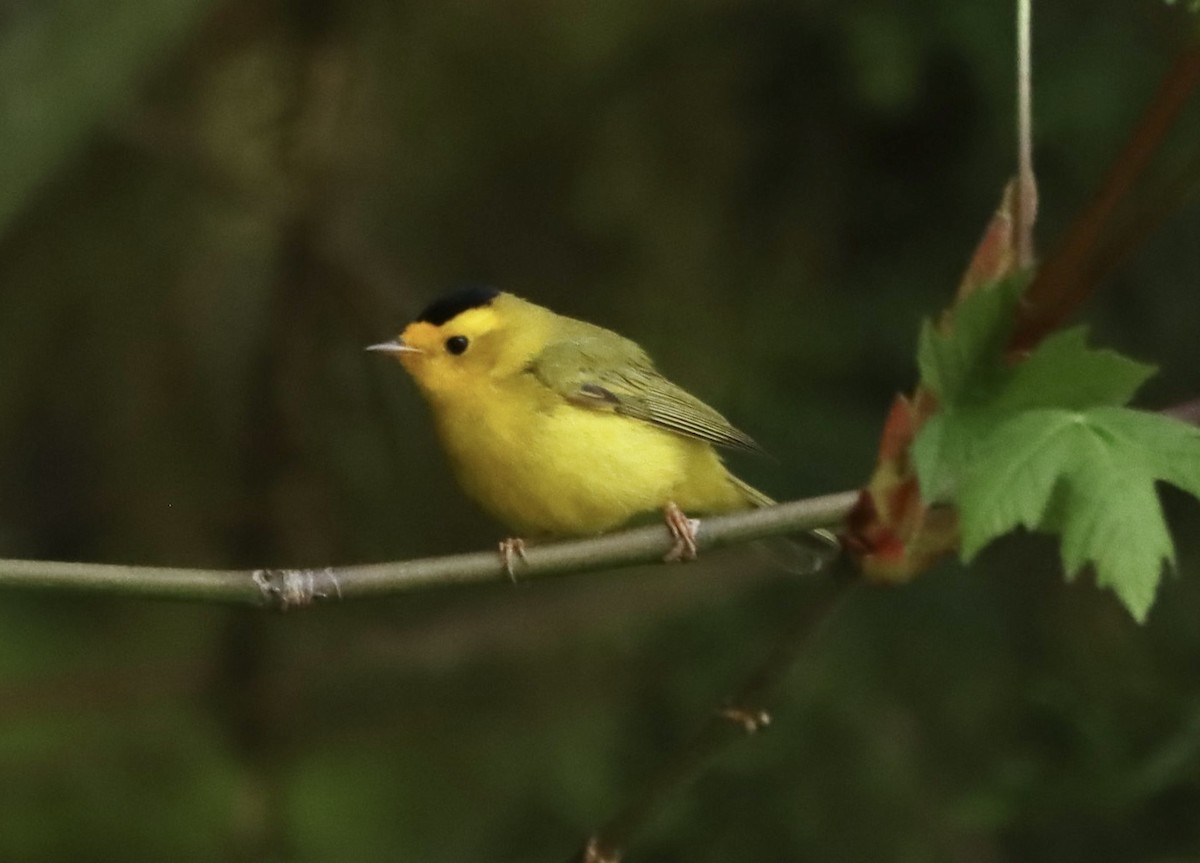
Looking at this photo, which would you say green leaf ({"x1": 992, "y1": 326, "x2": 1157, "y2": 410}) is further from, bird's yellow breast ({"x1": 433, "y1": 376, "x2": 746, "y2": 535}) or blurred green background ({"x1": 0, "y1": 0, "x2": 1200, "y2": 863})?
blurred green background ({"x1": 0, "y1": 0, "x2": 1200, "y2": 863})

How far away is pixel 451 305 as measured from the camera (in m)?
2.70

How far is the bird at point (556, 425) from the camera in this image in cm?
247

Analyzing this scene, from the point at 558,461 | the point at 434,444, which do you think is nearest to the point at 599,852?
the point at 558,461

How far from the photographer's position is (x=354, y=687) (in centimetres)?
380

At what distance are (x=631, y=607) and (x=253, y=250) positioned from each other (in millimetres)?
1256

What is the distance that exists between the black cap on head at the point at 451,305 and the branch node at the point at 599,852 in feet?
3.48

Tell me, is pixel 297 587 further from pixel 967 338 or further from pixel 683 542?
pixel 967 338

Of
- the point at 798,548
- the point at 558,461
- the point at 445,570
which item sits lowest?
the point at 798,548

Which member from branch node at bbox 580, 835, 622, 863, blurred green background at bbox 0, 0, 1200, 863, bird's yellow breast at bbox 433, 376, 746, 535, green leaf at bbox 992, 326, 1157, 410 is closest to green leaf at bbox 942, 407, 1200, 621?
green leaf at bbox 992, 326, 1157, 410

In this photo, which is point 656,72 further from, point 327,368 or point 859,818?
point 859,818

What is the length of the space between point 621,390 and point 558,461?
0.25m

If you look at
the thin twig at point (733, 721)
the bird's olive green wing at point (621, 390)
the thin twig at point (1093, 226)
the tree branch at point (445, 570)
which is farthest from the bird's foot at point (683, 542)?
the bird's olive green wing at point (621, 390)

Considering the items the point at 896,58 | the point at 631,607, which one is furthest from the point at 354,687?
the point at 896,58

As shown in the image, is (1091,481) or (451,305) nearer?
(1091,481)
